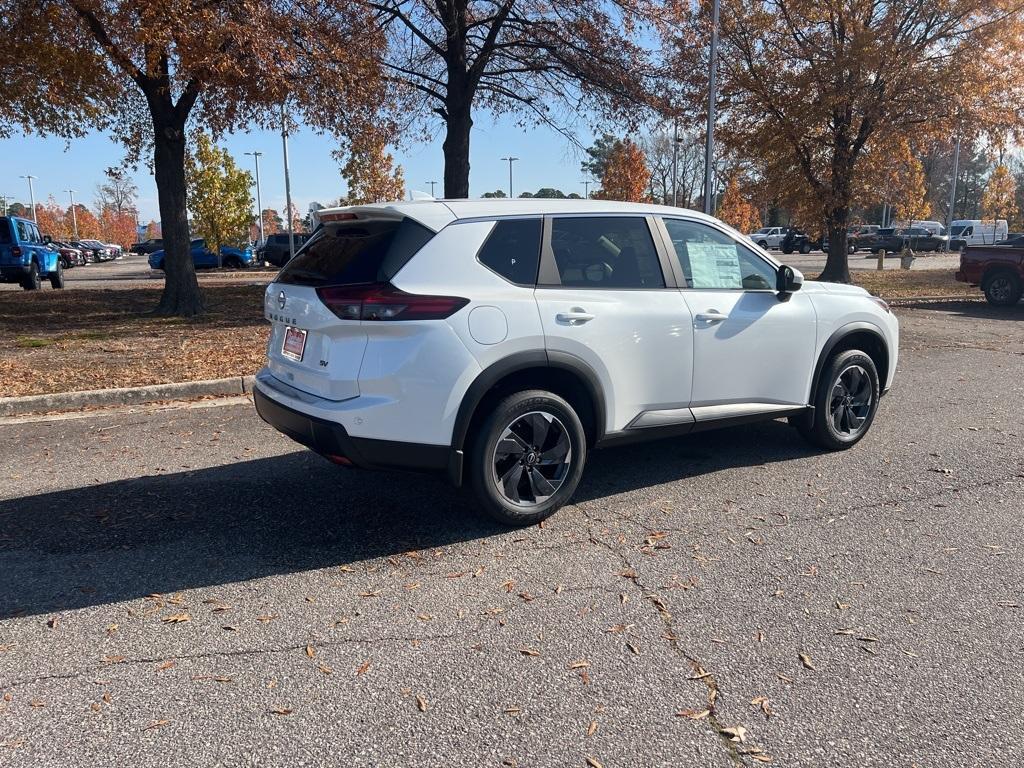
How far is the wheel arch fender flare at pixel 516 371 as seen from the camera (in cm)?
397

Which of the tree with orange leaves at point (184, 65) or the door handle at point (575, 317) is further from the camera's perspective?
the tree with orange leaves at point (184, 65)

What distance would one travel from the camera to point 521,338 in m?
4.10

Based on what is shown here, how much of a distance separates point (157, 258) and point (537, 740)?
3876 centimetres

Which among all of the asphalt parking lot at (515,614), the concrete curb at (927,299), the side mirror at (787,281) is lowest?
the asphalt parking lot at (515,614)

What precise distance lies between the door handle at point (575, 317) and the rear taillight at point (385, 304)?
64 cm

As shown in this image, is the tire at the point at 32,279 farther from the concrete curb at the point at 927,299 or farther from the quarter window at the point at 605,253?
the concrete curb at the point at 927,299

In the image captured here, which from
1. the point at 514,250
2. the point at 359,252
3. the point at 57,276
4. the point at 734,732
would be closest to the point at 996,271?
the point at 514,250

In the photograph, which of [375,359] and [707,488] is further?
[707,488]

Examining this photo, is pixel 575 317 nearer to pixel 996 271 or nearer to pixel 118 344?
pixel 118 344

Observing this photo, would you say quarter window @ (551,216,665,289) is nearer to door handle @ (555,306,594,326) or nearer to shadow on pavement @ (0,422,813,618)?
door handle @ (555,306,594,326)

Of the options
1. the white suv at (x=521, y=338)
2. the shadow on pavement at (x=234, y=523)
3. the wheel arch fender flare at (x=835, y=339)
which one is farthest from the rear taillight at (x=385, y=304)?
the wheel arch fender flare at (x=835, y=339)

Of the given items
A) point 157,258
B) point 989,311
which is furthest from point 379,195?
point 989,311

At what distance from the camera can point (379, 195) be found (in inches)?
1660

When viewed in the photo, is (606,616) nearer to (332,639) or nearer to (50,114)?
(332,639)
